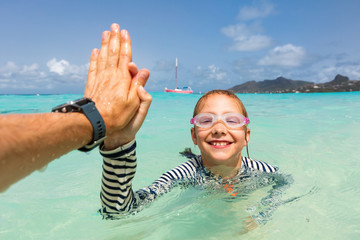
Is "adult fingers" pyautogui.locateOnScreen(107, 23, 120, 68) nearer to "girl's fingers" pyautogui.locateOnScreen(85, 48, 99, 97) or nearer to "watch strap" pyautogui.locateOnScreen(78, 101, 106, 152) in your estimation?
"girl's fingers" pyautogui.locateOnScreen(85, 48, 99, 97)

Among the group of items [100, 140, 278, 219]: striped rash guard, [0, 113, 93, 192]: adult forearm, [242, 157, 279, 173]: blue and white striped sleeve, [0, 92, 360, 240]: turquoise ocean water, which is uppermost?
[0, 113, 93, 192]: adult forearm

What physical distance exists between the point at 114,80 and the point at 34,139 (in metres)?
0.78

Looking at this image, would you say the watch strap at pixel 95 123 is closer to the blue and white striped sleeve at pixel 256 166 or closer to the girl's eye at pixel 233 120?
the girl's eye at pixel 233 120

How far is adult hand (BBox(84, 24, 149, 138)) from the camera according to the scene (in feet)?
5.30

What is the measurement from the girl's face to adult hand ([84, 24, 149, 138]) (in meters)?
1.14

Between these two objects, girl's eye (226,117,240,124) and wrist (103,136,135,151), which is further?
girl's eye (226,117,240,124)

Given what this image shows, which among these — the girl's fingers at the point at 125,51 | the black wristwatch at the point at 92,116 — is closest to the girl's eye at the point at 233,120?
the girl's fingers at the point at 125,51

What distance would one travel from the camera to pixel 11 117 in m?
1.10

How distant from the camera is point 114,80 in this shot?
5.86 ft

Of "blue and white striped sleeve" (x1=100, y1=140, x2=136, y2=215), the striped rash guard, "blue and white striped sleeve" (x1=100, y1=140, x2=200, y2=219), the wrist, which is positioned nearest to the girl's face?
the striped rash guard

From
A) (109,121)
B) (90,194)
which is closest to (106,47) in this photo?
(109,121)

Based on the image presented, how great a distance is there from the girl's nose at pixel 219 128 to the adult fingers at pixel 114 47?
1.27 meters

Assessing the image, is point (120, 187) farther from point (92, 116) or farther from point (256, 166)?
point (256, 166)

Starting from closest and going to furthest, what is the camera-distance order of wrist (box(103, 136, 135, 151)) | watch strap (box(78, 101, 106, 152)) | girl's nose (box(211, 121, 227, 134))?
watch strap (box(78, 101, 106, 152)) < wrist (box(103, 136, 135, 151)) < girl's nose (box(211, 121, 227, 134))
